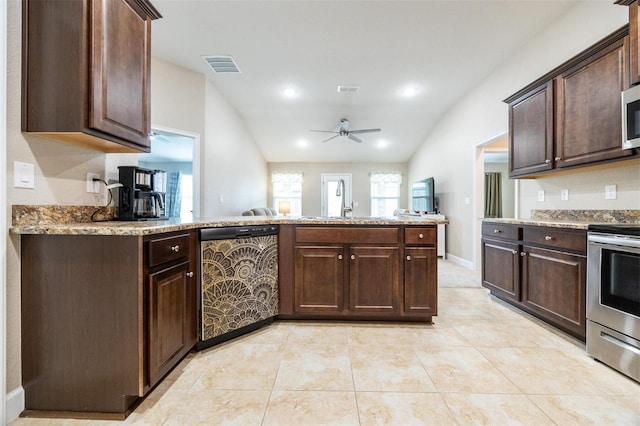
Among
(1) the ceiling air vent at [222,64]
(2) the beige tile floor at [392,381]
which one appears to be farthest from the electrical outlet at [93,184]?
(1) the ceiling air vent at [222,64]

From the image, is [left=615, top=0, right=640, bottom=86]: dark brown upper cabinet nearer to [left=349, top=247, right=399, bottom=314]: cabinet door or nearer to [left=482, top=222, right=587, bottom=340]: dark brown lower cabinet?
[left=482, top=222, right=587, bottom=340]: dark brown lower cabinet

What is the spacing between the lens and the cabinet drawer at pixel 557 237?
6.68 ft

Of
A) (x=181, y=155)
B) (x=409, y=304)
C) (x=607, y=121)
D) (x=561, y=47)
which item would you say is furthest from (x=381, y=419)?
(x=181, y=155)

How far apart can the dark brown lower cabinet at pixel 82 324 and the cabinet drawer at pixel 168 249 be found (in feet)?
0.24

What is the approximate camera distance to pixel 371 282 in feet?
7.80

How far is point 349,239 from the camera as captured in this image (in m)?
2.38

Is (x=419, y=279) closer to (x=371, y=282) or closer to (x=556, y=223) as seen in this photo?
(x=371, y=282)

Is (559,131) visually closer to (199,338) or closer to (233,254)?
(233,254)

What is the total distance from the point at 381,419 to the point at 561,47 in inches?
150

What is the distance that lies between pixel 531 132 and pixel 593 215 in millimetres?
933

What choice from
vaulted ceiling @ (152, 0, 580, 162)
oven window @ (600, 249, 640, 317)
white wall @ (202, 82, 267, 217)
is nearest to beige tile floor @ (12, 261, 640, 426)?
oven window @ (600, 249, 640, 317)

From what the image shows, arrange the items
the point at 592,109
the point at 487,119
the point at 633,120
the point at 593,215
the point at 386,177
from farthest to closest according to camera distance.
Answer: the point at 386,177 → the point at 487,119 → the point at 593,215 → the point at 592,109 → the point at 633,120

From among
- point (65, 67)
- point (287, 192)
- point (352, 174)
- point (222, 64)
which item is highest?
point (222, 64)

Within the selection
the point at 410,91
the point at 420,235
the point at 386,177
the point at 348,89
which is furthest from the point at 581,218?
the point at 386,177
